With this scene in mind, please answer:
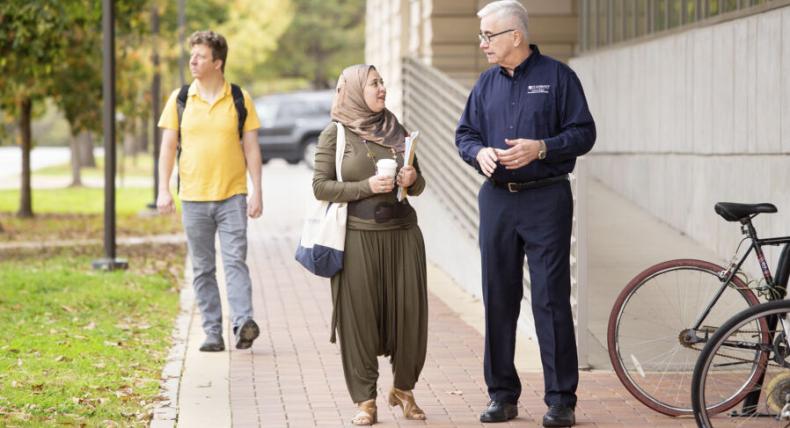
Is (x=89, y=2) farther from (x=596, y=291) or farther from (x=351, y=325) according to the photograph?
(x=351, y=325)

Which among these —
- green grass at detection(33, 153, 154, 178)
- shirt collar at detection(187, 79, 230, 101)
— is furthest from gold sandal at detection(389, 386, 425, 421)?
green grass at detection(33, 153, 154, 178)

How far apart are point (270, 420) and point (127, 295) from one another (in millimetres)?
5157

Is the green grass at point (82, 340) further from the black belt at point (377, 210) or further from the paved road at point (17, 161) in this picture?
the paved road at point (17, 161)

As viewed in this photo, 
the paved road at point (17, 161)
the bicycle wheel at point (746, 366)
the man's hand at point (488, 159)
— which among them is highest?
the paved road at point (17, 161)

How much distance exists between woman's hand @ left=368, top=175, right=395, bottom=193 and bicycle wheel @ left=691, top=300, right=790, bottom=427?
167cm

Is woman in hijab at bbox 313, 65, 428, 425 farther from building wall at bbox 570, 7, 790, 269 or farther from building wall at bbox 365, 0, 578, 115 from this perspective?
building wall at bbox 365, 0, 578, 115

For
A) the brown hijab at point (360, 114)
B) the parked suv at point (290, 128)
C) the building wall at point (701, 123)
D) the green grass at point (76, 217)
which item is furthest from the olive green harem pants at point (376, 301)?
the parked suv at point (290, 128)

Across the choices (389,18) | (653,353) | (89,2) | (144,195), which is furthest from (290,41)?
(653,353)

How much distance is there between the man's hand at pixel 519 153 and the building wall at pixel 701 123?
472 centimetres

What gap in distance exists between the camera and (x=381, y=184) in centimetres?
668

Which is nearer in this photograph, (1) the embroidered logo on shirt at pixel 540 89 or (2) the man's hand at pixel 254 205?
(1) the embroidered logo on shirt at pixel 540 89

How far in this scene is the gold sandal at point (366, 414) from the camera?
6.88 metres

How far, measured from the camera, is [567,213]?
681 cm

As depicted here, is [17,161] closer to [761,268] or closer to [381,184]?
[381,184]
